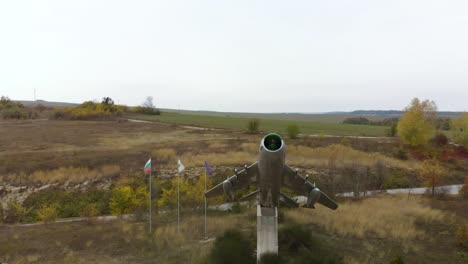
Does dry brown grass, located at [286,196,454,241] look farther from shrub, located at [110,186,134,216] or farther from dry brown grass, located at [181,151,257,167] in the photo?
dry brown grass, located at [181,151,257,167]

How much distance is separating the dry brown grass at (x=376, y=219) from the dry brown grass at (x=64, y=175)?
20699 mm

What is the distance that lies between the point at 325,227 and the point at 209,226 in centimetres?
663

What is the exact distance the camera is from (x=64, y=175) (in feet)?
109

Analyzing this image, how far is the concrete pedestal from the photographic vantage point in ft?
39.3

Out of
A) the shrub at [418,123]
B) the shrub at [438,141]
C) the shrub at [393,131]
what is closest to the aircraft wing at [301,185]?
the shrub at [418,123]

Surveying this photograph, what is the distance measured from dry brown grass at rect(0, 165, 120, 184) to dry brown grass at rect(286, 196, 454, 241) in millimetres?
20699

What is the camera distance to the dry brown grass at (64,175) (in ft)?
105

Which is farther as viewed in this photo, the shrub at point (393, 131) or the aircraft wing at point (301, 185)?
the shrub at point (393, 131)

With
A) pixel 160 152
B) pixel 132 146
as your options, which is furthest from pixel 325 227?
pixel 132 146

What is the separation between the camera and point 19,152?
4297cm

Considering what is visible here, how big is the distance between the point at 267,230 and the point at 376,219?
441 inches

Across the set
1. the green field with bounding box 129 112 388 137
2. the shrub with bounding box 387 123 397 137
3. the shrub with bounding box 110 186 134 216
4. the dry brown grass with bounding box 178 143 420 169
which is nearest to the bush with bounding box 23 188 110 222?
the shrub with bounding box 110 186 134 216

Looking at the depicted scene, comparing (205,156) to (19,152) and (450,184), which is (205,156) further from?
(450,184)

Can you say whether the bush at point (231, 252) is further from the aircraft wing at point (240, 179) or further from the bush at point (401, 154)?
the bush at point (401, 154)
